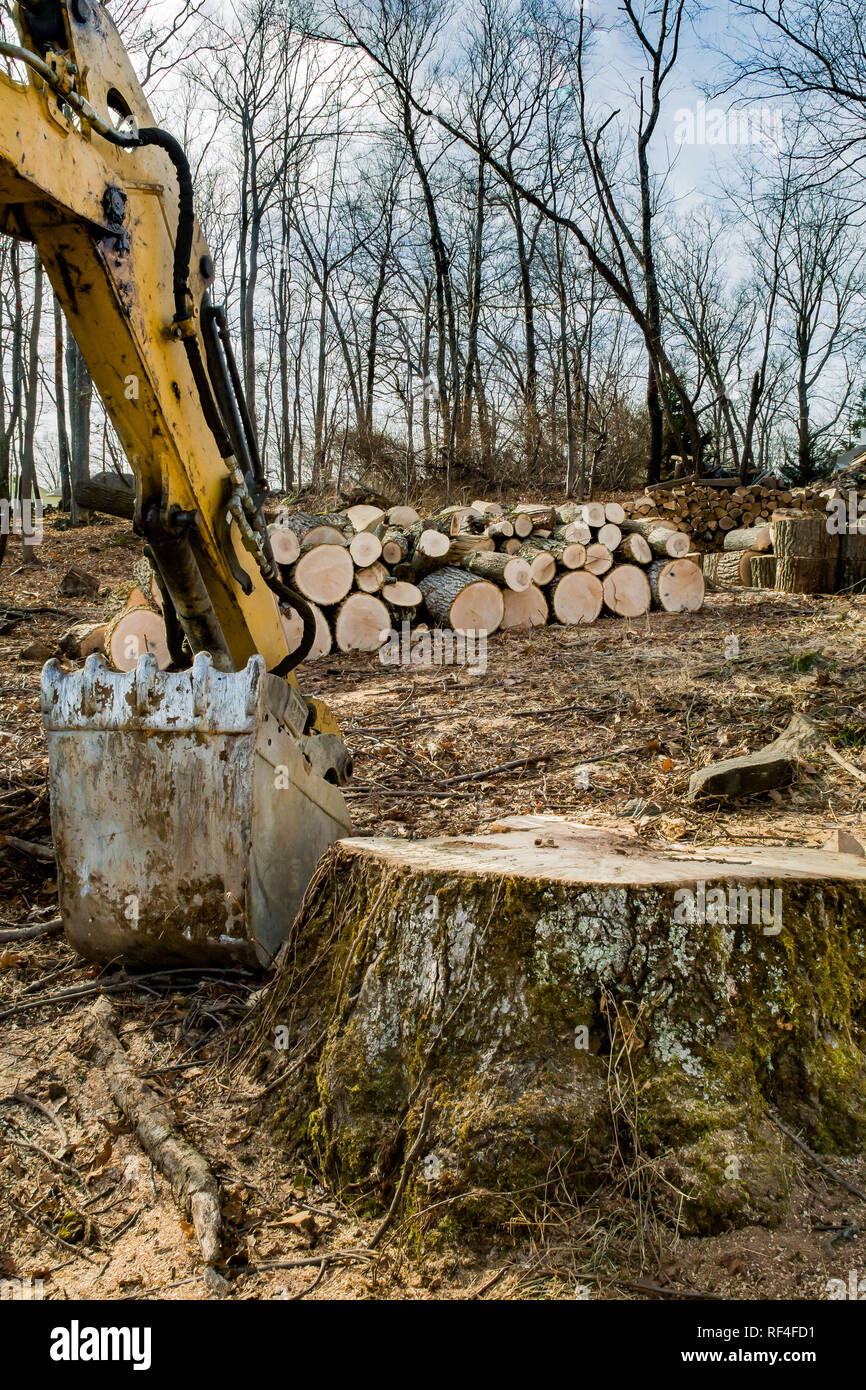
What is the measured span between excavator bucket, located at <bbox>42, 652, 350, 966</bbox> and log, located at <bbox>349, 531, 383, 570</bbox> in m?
6.03

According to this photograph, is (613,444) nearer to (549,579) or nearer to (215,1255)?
(549,579)

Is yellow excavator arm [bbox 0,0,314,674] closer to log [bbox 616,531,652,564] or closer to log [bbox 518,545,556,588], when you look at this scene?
log [bbox 518,545,556,588]

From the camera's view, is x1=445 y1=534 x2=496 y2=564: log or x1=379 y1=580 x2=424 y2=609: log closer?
x1=379 y1=580 x2=424 y2=609: log

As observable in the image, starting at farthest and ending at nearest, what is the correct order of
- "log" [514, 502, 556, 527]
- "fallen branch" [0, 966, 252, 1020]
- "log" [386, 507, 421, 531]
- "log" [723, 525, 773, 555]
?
1. "log" [723, 525, 773, 555]
2. "log" [386, 507, 421, 531]
3. "log" [514, 502, 556, 527]
4. "fallen branch" [0, 966, 252, 1020]

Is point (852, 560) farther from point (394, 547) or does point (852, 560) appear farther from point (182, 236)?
point (182, 236)

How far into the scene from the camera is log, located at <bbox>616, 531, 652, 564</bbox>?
961 centimetres

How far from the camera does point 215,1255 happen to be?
1.81 metres

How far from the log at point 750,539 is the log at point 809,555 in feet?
6.49

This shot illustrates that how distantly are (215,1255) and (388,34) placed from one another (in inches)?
790

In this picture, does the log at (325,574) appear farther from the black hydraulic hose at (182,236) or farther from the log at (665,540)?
the black hydraulic hose at (182,236)

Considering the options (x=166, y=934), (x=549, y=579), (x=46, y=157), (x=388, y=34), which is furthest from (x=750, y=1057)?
(x=388, y=34)

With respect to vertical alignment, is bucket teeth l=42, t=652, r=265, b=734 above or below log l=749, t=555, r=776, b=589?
below

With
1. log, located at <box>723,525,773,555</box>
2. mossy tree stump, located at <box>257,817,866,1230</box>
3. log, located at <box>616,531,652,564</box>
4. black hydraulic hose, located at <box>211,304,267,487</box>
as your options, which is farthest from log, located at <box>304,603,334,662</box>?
mossy tree stump, located at <box>257,817,866,1230</box>

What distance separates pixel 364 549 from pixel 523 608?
1734 millimetres
